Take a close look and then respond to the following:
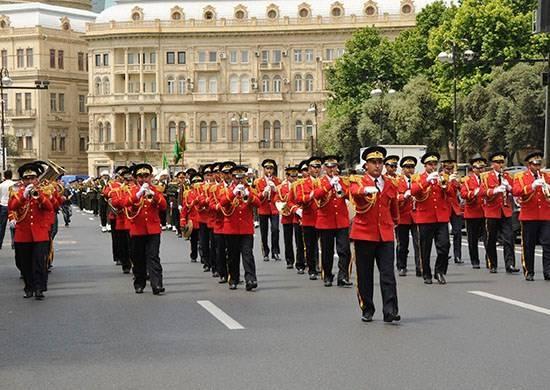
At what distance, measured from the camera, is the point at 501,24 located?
2327 inches

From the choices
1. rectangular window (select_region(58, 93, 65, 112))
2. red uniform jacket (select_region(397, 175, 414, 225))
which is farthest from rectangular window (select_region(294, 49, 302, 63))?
red uniform jacket (select_region(397, 175, 414, 225))

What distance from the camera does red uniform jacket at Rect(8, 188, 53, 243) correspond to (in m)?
16.6

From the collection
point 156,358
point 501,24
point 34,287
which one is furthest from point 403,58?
point 156,358

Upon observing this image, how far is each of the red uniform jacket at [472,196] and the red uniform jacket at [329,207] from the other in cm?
312

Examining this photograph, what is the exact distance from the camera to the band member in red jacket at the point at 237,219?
56.4 feet

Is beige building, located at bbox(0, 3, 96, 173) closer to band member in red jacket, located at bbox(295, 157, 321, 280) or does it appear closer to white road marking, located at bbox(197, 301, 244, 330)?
band member in red jacket, located at bbox(295, 157, 321, 280)

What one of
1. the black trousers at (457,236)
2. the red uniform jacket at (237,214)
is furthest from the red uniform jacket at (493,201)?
the red uniform jacket at (237,214)

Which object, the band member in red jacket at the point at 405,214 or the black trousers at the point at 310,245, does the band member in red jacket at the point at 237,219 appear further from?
the band member in red jacket at the point at 405,214

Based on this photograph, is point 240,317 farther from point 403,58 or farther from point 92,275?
point 403,58

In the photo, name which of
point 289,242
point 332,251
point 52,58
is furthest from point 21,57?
point 332,251

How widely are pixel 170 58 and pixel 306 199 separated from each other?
10065cm

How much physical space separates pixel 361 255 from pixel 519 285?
185 inches

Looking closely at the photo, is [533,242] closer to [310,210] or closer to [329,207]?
[329,207]

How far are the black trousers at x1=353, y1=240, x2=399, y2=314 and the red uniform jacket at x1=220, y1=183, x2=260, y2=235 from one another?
4.18 m
